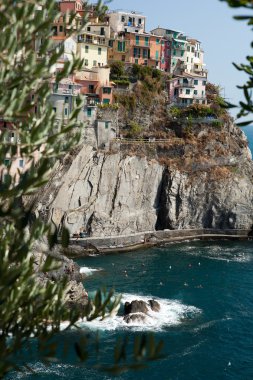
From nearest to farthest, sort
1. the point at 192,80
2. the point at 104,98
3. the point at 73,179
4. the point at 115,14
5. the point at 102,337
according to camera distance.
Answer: the point at 102,337 < the point at 73,179 < the point at 104,98 < the point at 192,80 < the point at 115,14

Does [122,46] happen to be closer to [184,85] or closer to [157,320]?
[184,85]

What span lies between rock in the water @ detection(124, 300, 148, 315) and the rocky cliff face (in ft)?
66.0

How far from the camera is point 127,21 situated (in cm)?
8988

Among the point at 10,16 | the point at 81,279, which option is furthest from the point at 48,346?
the point at 81,279

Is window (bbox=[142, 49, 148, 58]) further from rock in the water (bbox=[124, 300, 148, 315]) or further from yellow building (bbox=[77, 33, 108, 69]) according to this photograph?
rock in the water (bbox=[124, 300, 148, 315])

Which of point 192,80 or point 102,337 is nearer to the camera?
point 102,337

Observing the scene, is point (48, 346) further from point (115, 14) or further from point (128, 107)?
point (115, 14)

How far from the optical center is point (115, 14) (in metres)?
88.4

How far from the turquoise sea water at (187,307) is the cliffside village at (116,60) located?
676 inches

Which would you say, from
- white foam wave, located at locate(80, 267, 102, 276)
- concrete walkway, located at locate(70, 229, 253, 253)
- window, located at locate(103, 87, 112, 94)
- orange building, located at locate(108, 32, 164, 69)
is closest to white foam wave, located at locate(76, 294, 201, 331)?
white foam wave, located at locate(80, 267, 102, 276)

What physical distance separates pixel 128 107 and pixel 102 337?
40.1 meters

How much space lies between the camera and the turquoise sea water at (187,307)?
117 feet

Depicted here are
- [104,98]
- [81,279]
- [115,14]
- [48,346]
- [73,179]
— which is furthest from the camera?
[115,14]

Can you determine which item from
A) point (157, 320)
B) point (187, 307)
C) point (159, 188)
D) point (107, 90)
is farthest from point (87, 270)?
point (107, 90)
